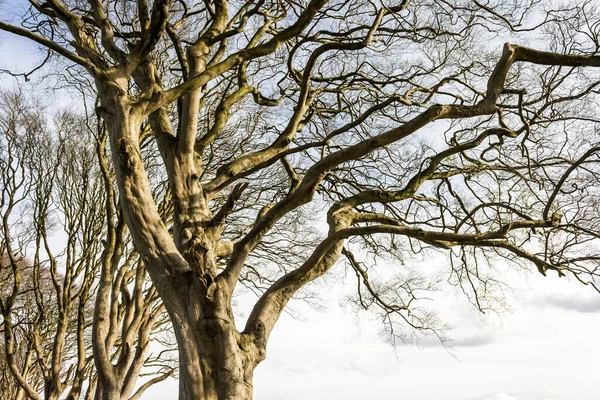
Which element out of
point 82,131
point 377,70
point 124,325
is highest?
point 82,131

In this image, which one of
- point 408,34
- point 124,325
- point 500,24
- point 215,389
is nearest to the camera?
point 215,389

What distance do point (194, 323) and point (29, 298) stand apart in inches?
341

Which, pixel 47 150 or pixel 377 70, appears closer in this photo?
pixel 377 70

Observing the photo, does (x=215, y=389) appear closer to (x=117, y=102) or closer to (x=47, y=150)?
(x=117, y=102)

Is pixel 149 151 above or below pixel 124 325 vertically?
above

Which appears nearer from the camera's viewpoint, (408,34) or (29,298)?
(408,34)

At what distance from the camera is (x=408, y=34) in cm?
619

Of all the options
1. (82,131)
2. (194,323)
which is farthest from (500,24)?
(82,131)

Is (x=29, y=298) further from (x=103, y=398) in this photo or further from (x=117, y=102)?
(x=117, y=102)

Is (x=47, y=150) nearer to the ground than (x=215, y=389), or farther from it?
farther from it

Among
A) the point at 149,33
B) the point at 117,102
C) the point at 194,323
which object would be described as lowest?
the point at 194,323

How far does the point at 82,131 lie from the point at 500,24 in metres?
6.71

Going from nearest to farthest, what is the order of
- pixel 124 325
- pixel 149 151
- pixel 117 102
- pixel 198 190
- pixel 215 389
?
pixel 215 389, pixel 117 102, pixel 198 190, pixel 124 325, pixel 149 151

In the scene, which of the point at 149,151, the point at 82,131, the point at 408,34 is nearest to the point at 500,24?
the point at 408,34
